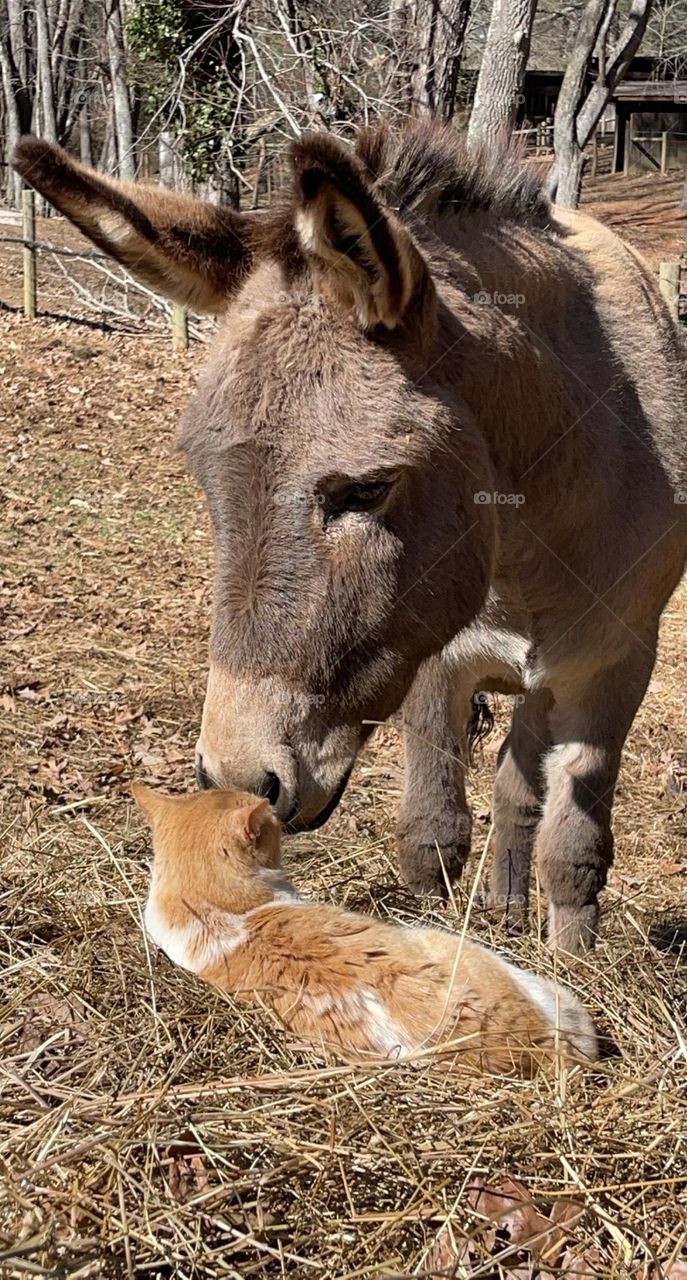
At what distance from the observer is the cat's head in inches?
116

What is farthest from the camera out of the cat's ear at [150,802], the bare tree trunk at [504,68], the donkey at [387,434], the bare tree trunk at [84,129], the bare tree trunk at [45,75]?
the bare tree trunk at [84,129]

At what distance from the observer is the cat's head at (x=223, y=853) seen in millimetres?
2959

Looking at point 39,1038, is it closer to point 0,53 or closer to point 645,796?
point 645,796

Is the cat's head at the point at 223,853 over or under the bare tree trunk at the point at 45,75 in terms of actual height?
under

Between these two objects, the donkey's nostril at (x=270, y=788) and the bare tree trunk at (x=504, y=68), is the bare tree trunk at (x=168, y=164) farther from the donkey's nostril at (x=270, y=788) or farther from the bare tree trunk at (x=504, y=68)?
the donkey's nostril at (x=270, y=788)

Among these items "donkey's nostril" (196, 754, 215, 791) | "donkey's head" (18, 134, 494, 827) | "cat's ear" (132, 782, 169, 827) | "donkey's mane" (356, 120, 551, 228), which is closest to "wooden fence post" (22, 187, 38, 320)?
"donkey's mane" (356, 120, 551, 228)

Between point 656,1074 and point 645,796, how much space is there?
4.42 metres

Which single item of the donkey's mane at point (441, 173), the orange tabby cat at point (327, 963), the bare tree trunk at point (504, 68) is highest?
the bare tree trunk at point (504, 68)

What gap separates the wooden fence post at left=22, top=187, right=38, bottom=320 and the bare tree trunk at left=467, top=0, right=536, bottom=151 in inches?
373

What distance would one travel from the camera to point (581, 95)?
17.3m

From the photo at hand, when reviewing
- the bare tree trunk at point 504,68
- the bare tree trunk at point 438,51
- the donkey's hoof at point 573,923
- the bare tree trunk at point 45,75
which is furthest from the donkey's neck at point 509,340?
the bare tree trunk at point 45,75

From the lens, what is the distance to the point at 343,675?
3.15m

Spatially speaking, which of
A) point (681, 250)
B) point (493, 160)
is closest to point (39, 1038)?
point (493, 160)

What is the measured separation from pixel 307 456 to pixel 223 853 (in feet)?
3.36
